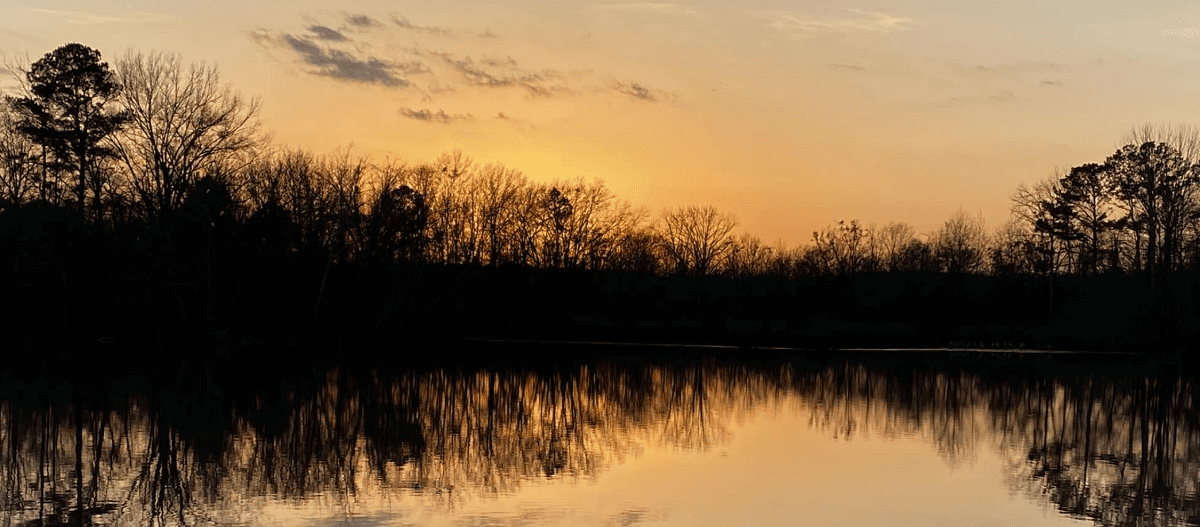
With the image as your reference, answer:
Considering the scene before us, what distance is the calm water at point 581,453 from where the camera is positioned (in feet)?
43.1

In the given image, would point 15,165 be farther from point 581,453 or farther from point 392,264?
point 581,453

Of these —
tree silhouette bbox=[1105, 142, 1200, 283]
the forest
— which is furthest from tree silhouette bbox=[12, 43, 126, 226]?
tree silhouette bbox=[1105, 142, 1200, 283]

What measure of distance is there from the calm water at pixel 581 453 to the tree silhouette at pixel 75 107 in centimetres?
1897

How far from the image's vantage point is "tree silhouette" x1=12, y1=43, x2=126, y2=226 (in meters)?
46.1

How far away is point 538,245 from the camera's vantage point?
261 feet

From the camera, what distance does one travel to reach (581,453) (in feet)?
60.0

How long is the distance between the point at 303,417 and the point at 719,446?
8.35m

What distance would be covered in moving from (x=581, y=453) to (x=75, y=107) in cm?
3709

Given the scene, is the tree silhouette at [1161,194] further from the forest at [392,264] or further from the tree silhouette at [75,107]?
the tree silhouette at [75,107]

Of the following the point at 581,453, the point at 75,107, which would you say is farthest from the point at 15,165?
the point at 581,453

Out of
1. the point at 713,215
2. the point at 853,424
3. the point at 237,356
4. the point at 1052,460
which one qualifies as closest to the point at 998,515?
the point at 1052,460

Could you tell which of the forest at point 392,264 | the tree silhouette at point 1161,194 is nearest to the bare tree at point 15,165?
the forest at point 392,264

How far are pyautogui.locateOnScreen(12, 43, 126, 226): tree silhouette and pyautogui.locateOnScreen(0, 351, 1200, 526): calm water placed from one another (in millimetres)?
18968

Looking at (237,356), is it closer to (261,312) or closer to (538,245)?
(261,312)
